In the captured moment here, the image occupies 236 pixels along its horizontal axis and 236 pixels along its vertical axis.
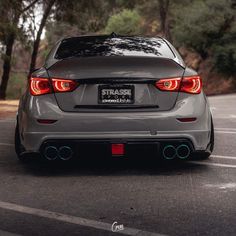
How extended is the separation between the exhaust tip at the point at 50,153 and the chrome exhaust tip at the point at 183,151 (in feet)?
4.17

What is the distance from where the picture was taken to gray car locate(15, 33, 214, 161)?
550 centimetres

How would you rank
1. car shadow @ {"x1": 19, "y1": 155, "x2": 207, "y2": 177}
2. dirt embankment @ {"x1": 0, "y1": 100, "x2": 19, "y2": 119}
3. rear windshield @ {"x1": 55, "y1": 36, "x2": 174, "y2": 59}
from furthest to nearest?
1. dirt embankment @ {"x1": 0, "y1": 100, "x2": 19, "y2": 119}
2. car shadow @ {"x1": 19, "y1": 155, "x2": 207, "y2": 177}
3. rear windshield @ {"x1": 55, "y1": 36, "x2": 174, "y2": 59}

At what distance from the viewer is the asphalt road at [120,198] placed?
400 cm

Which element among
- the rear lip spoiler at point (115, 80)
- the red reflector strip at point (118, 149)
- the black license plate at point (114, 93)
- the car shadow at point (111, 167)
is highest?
the rear lip spoiler at point (115, 80)

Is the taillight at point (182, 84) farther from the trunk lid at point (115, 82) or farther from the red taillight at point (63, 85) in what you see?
the red taillight at point (63, 85)

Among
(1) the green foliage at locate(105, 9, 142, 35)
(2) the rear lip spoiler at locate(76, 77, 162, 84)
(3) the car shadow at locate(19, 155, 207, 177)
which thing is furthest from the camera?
(1) the green foliage at locate(105, 9, 142, 35)

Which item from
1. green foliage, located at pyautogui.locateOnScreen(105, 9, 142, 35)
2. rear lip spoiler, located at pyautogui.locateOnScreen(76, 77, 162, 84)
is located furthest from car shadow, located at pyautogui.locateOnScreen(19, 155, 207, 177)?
green foliage, located at pyautogui.locateOnScreen(105, 9, 142, 35)

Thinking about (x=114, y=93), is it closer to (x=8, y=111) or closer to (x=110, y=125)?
(x=110, y=125)

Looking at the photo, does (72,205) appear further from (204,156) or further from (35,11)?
(35,11)

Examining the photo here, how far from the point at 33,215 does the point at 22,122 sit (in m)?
1.80

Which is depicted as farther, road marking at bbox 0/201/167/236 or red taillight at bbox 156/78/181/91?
red taillight at bbox 156/78/181/91

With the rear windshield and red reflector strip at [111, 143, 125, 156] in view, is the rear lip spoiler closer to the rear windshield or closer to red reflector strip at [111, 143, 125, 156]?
the rear windshield

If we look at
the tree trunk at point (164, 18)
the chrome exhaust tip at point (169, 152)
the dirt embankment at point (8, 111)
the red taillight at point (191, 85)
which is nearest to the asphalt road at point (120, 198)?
the chrome exhaust tip at point (169, 152)

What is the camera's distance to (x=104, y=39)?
6.50 metres
